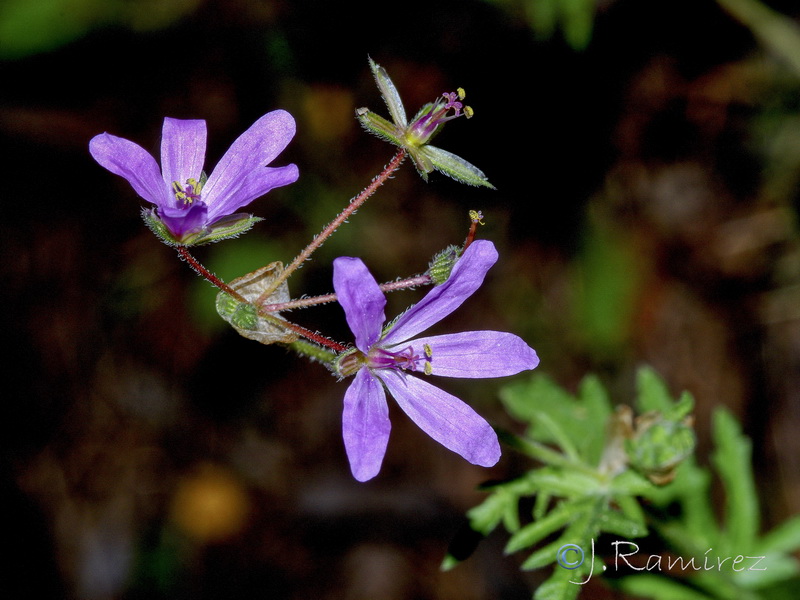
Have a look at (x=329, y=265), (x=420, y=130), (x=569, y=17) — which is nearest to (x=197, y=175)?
(x=420, y=130)

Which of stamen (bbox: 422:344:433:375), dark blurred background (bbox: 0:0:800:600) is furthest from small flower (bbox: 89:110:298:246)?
dark blurred background (bbox: 0:0:800:600)

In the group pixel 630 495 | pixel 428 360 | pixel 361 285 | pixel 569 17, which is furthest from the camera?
pixel 569 17

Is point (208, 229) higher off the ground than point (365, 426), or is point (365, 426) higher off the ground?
point (208, 229)

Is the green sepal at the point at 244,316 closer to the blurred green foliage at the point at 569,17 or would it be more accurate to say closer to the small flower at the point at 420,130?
the small flower at the point at 420,130

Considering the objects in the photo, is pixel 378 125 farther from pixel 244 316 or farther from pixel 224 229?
pixel 244 316

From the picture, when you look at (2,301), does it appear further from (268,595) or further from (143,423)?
(268,595)
